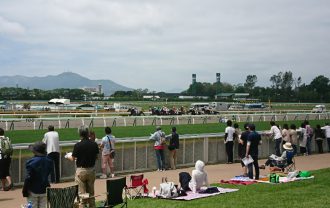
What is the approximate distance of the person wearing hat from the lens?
26.2ft

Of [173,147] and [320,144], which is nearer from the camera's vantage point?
[173,147]

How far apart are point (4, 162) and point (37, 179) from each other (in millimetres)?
5361

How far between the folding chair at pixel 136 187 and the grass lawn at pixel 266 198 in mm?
364

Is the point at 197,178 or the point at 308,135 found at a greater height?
the point at 308,135

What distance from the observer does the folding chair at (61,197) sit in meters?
7.82

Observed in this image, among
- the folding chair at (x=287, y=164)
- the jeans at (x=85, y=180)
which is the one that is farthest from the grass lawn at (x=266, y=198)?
the folding chair at (x=287, y=164)

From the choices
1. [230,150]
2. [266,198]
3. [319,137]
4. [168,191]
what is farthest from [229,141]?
[168,191]

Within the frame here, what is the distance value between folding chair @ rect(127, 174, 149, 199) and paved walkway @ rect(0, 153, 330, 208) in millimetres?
685

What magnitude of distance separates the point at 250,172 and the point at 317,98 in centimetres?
9676

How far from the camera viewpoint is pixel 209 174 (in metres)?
16.9

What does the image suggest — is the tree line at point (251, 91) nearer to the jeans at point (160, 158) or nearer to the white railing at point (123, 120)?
the white railing at point (123, 120)

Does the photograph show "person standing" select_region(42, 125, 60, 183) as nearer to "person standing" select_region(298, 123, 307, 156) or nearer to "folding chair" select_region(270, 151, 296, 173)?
"folding chair" select_region(270, 151, 296, 173)

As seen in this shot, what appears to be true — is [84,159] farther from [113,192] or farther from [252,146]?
[252,146]

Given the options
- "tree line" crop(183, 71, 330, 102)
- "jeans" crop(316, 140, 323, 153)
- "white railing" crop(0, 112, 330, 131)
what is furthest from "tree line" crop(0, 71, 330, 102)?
"jeans" crop(316, 140, 323, 153)
